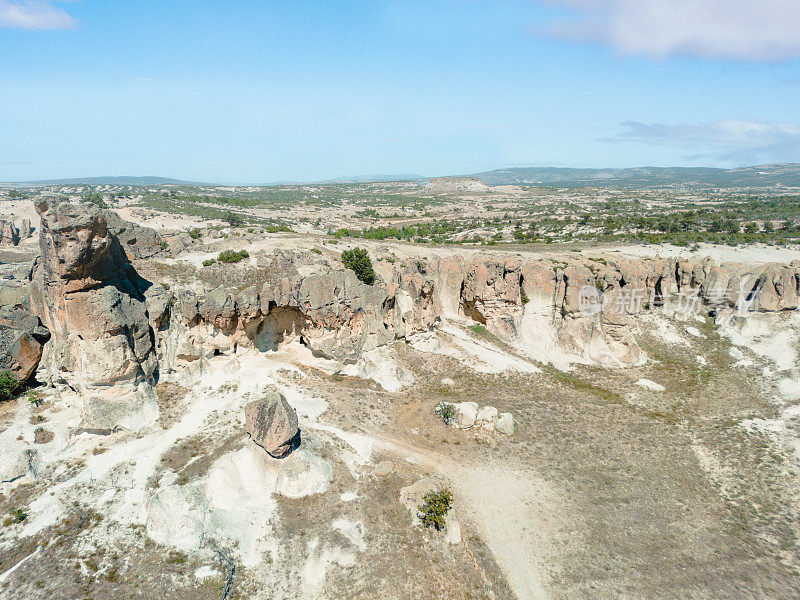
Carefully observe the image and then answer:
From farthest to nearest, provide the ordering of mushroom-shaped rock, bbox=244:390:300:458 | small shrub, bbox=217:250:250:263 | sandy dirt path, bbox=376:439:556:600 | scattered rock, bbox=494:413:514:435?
small shrub, bbox=217:250:250:263 → scattered rock, bbox=494:413:514:435 → mushroom-shaped rock, bbox=244:390:300:458 → sandy dirt path, bbox=376:439:556:600

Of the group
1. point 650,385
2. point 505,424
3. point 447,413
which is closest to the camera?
point 505,424

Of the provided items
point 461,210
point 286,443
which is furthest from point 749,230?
point 286,443

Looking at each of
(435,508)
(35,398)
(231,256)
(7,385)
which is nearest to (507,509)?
(435,508)

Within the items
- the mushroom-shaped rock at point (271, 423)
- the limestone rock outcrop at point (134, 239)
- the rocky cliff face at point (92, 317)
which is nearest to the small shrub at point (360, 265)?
the limestone rock outcrop at point (134, 239)

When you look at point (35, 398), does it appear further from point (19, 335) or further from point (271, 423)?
point (271, 423)

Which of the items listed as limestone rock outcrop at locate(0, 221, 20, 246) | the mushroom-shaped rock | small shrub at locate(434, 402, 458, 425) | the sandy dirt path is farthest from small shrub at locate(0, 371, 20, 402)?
limestone rock outcrop at locate(0, 221, 20, 246)

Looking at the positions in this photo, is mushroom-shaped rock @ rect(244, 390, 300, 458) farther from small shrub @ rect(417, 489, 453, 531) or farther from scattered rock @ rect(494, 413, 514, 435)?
scattered rock @ rect(494, 413, 514, 435)
